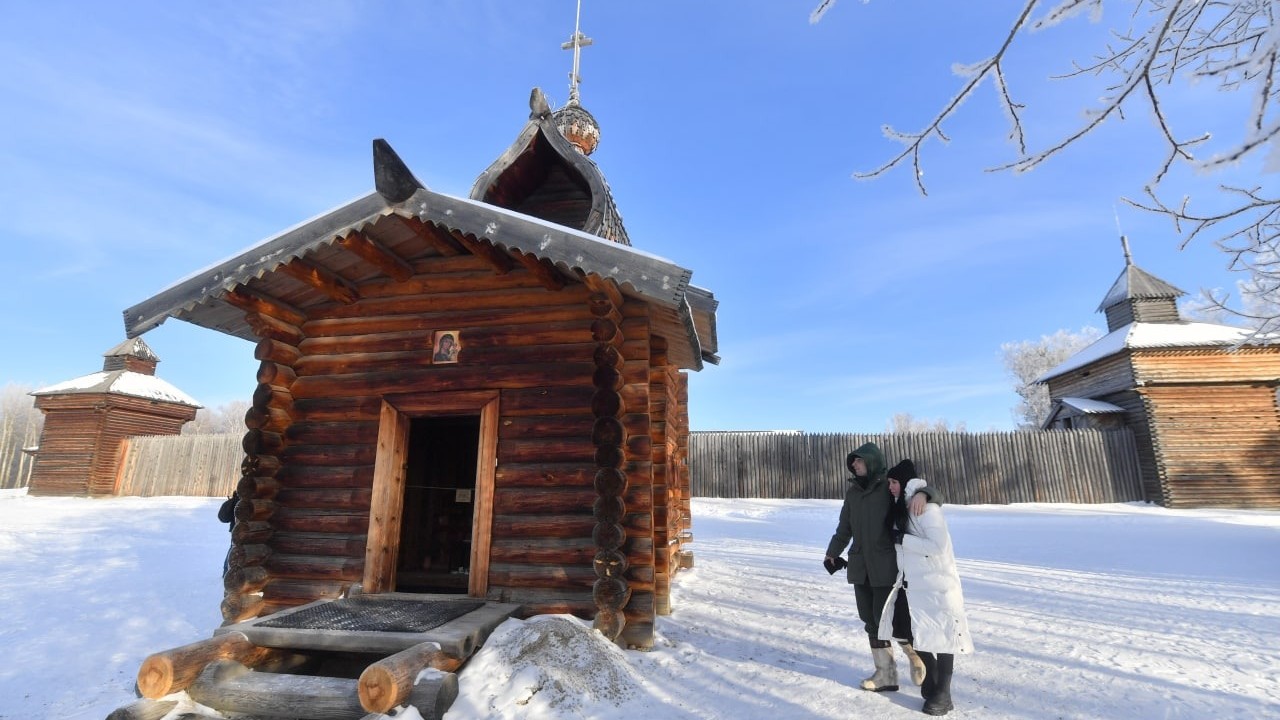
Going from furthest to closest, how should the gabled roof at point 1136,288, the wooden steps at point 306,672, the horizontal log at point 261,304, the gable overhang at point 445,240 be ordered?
the gabled roof at point 1136,288
the horizontal log at point 261,304
the gable overhang at point 445,240
the wooden steps at point 306,672

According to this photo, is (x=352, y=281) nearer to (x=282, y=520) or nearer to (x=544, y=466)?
(x=282, y=520)

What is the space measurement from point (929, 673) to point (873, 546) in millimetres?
938

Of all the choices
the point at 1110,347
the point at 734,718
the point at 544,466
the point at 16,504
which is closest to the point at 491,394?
the point at 544,466

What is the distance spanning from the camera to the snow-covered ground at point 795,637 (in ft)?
14.0

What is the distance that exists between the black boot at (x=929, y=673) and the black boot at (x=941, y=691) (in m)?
0.02

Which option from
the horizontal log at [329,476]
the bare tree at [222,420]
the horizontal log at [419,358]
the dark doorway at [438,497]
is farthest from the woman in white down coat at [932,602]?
the bare tree at [222,420]

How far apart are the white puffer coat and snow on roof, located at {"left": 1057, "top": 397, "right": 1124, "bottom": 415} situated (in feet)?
69.1

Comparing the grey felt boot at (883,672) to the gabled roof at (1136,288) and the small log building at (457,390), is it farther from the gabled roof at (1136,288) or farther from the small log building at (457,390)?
the gabled roof at (1136,288)

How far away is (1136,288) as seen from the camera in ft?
74.8

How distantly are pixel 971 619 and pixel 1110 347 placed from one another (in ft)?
65.6

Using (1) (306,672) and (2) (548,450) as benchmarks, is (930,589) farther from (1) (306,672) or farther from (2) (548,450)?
(1) (306,672)

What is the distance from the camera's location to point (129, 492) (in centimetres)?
2433

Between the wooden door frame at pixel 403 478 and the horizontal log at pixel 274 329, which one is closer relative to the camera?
the wooden door frame at pixel 403 478

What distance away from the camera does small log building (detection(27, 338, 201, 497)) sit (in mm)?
24141
